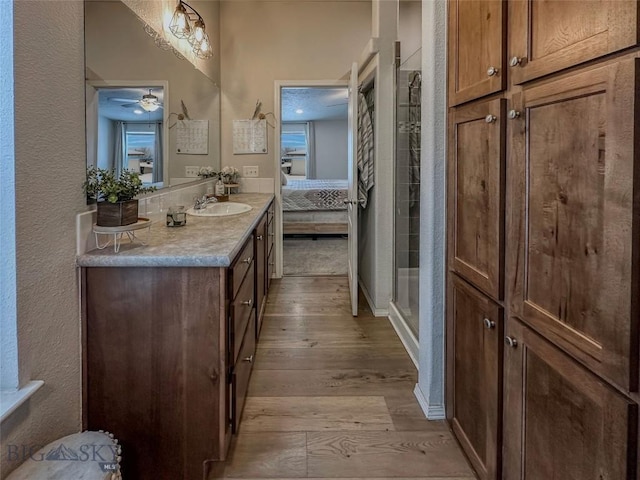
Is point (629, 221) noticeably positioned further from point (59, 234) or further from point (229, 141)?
point (229, 141)

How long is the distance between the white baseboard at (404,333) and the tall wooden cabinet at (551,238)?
958 mm

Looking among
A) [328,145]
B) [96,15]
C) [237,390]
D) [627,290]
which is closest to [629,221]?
[627,290]

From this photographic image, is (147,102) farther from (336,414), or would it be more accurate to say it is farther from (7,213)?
(336,414)

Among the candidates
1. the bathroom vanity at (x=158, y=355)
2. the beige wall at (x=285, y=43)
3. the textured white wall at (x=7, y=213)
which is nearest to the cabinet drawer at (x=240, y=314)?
the bathroom vanity at (x=158, y=355)

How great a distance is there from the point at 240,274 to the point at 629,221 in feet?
4.66

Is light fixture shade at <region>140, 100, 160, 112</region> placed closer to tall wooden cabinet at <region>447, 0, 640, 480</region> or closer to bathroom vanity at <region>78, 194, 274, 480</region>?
bathroom vanity at <region>78, 194, 274, 480</region>

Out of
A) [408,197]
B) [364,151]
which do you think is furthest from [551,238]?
[364,151]

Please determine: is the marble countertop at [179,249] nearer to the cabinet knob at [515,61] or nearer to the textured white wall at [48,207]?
the textured white wall at [48,207]

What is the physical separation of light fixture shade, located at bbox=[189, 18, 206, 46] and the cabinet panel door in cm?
272

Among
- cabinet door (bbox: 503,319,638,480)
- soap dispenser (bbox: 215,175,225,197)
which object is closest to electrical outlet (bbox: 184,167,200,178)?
soap dispenser (bbox: 215,175,225,197)

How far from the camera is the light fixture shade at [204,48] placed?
3.46 meters

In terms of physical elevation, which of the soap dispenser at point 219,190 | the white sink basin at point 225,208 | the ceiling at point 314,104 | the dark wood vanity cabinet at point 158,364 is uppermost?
the ceiling at point 314,104

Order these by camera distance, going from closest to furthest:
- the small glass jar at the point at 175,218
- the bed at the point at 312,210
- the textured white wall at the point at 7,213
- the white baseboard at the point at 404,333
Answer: the textured white wall at the point at 7,213
the small glass jar at the point at 175,218
the white baseboard at the point at 404,333
the bed at the point at 312,210

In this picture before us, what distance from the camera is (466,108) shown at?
1.66m
